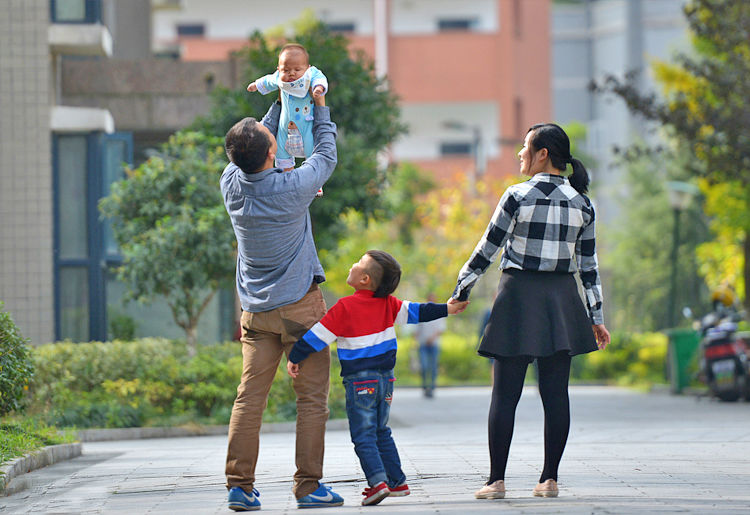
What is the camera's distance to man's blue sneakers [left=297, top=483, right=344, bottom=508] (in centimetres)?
660

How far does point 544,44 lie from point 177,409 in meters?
35.9

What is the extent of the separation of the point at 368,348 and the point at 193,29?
137ft

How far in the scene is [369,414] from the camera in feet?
21.9

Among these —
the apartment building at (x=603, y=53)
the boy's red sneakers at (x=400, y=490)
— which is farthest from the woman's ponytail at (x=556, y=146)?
the apartment building at (x=603, y=53)

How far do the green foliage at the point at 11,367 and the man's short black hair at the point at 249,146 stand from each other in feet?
13.9

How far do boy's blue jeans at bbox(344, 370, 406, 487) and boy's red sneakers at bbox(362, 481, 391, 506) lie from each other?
28 millimetres

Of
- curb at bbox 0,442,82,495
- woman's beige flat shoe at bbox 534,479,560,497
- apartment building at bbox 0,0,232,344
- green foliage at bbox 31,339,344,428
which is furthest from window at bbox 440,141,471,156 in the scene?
woman's beige flat shoe at bbox 534,479,560,497

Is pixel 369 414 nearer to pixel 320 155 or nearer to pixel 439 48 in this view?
pixel 320 155

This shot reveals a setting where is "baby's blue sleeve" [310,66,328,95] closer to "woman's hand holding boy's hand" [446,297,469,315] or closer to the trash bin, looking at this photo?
"woman's hand holding boy's hand" [446,297,469,315]

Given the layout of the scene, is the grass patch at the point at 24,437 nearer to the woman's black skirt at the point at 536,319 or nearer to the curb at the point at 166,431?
the curb at the point at 166,431

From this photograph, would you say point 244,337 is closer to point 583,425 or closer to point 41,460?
point 41,460

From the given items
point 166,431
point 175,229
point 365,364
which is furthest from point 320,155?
point 175,229

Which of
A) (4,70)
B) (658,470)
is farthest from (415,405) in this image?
(658,470)

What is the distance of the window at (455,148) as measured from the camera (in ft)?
161
